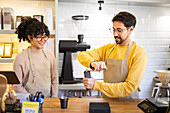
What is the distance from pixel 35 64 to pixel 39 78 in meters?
0.19

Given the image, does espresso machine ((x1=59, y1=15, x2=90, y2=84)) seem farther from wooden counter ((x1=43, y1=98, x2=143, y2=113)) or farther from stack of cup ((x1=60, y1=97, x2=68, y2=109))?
stack of cup ((x1=60, y1=97, x2=68, y2=109))

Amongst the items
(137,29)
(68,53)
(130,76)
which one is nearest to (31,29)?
(68,53)

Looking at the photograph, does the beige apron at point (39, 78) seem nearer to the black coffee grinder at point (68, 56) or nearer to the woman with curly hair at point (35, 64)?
the woman with curly hair at point (35, 64)

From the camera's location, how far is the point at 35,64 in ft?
8.25

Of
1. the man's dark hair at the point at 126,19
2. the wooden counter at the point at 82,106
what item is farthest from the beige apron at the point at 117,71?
the wooden counter at the point at 82,106

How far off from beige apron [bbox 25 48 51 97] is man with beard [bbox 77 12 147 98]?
19.3 inches

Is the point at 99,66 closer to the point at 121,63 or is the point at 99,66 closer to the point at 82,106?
the point at 121,63

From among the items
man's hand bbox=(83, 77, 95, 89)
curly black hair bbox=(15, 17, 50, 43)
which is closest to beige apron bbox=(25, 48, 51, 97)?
curly black hair bbox=(15, 17, 50, 43)

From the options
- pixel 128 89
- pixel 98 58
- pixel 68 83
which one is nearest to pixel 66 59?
pixel 68 83

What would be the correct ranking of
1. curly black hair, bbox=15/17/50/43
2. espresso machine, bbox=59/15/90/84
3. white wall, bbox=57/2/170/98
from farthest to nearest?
white wall, bbox=57/2/170/98
espresso machine, bbox=59/15/90/84
curly black hair, bbox=15/17/50/43

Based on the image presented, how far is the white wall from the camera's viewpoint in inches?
151

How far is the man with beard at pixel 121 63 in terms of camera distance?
→ 221cm

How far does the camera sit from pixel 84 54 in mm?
2641

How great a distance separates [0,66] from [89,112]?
2.60 metres
